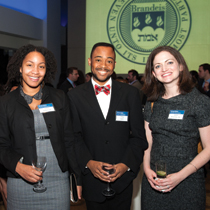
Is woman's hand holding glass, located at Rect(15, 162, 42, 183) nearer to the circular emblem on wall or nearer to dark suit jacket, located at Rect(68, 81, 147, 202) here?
dark suit jacket, located at Rect(68, 81, 147, 202)

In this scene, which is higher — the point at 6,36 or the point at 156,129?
the point at 6,36

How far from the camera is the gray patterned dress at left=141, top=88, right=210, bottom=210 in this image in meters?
1.85

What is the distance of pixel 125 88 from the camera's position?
218cm

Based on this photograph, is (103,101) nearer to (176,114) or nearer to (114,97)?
(114,97)

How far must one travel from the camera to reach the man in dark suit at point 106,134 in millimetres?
2061

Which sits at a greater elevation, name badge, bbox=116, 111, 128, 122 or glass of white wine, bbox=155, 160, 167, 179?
name badge, bbox=116, 111, 128, 122

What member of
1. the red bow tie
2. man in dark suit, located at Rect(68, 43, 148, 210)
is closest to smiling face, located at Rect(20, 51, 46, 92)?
man in dark suit, located at Rect(68, 43, 148, 210)

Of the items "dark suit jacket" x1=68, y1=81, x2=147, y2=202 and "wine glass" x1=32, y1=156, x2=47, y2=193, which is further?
"dark suit jacket" x1=68, y1=81, x2=147, y2=202

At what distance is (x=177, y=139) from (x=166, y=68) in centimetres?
52

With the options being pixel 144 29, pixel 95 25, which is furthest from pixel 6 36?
pixel 144 29

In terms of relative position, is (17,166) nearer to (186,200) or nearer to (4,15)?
(186,200)

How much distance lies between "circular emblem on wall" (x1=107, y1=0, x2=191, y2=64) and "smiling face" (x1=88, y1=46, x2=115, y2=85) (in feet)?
19.5

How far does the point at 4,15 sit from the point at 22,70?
19.7 ft

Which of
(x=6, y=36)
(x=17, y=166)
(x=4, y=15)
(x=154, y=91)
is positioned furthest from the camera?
(x=6, y=36)
